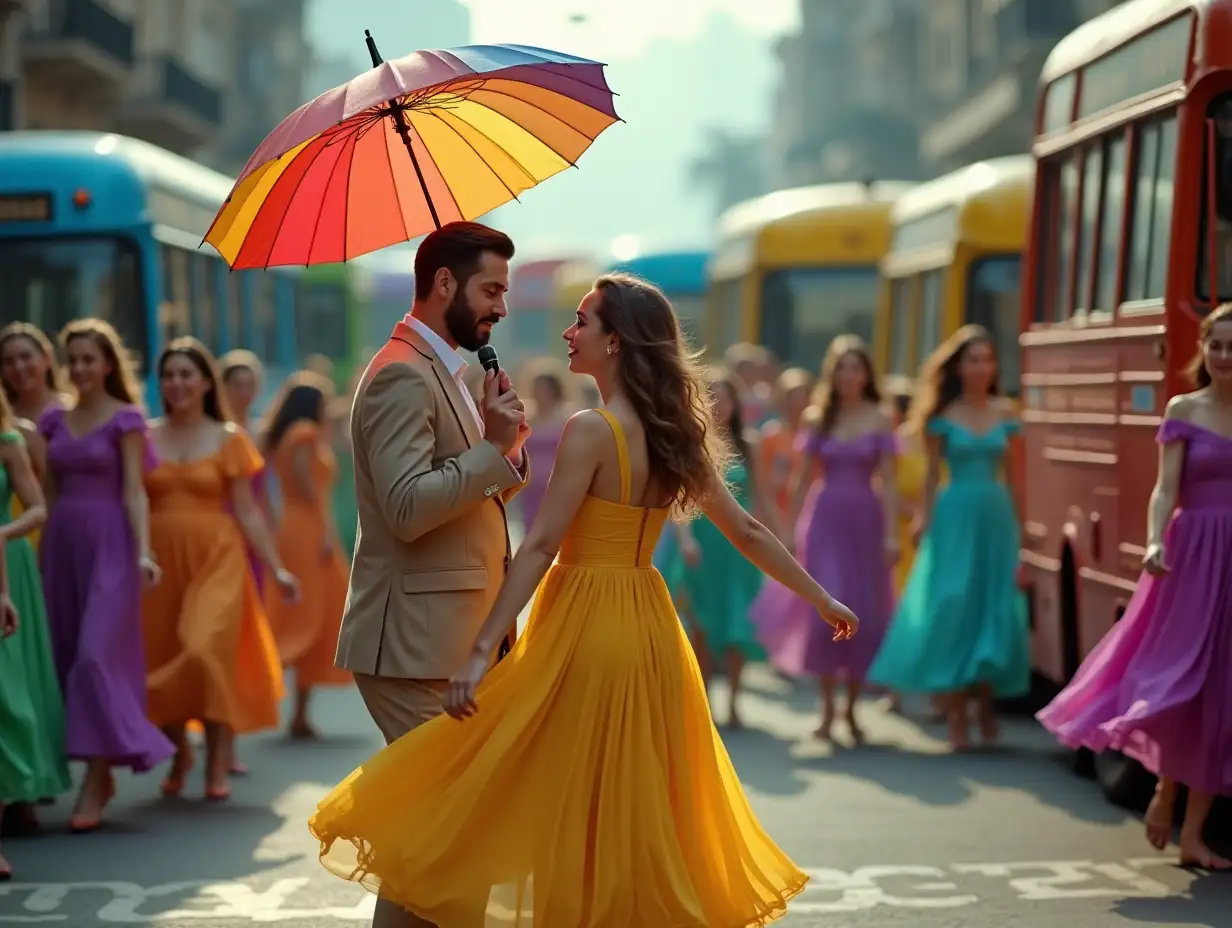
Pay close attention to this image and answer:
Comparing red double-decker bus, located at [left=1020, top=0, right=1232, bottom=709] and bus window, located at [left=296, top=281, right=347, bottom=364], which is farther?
bus window, located at [left=296, top=281, right=347, bottom=364]

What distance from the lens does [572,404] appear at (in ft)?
69.2

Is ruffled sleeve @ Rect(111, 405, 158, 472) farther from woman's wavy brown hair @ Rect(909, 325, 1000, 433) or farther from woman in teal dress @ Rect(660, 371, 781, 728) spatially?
woman's wavy brown hair @ Rect(909, 325, 1000, 433)

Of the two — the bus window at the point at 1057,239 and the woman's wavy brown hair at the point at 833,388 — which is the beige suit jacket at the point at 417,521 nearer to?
the bus window at the point at 1057,239

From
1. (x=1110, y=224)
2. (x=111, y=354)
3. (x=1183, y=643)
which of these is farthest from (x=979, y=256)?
(x=1183, y=643)

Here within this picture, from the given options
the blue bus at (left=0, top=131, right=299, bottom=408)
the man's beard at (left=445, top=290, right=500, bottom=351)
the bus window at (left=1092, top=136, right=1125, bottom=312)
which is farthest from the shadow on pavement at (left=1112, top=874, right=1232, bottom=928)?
the blue bus at (left=0, top=131, right=299, bottom=408)

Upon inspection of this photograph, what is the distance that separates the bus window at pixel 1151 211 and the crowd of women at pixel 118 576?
12.9 ft

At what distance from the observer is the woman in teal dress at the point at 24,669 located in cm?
891

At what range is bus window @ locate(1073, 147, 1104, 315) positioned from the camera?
37.5ft

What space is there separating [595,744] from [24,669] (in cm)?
404

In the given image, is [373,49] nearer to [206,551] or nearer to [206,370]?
[206,370]

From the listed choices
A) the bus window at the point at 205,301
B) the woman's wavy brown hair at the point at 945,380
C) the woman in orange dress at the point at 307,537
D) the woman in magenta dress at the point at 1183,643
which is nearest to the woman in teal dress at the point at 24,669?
the woman in orange dress at the point at 307,537

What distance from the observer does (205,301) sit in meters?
18.2

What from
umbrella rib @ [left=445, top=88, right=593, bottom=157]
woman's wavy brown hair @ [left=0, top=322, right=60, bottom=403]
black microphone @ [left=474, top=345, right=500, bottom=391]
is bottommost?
woman's wavy brown hair @ [left=0, top=322, right=60, bottom=403]

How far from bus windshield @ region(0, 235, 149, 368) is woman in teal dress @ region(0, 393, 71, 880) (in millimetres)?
6446
